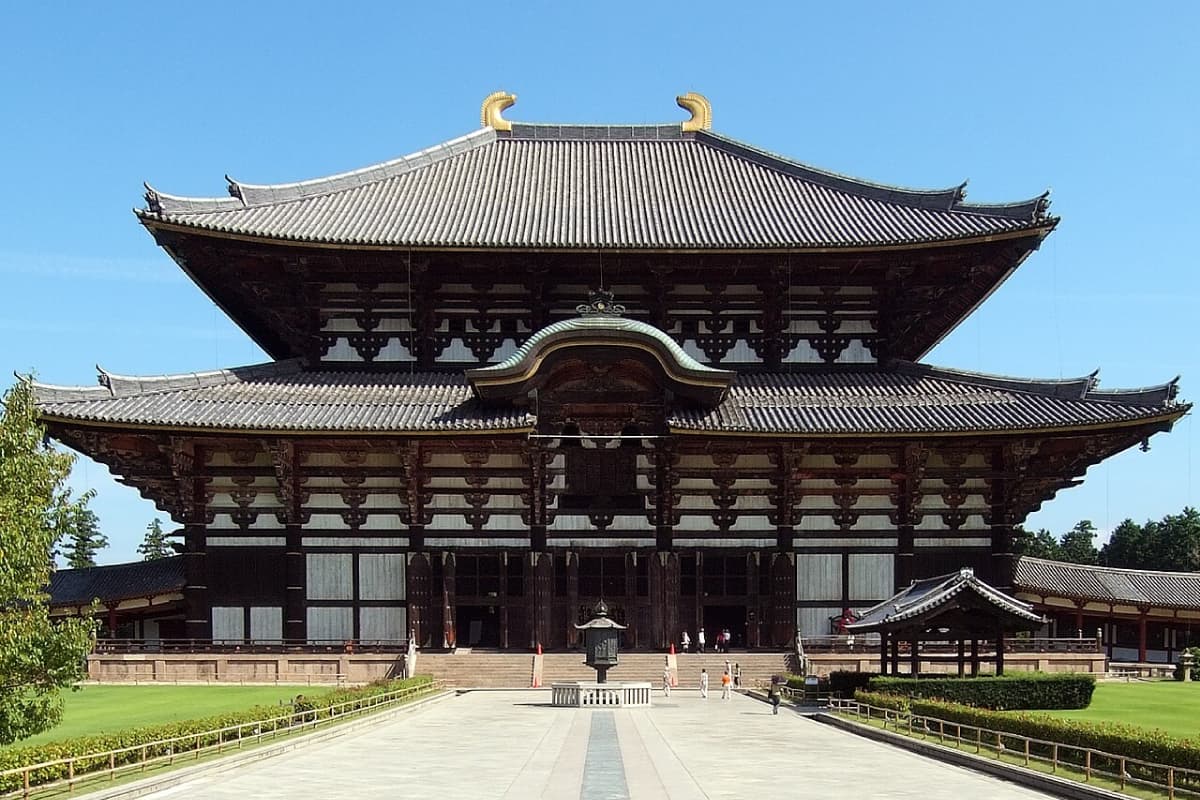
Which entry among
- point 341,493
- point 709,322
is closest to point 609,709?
point 341,493

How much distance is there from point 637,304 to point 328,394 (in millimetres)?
12527

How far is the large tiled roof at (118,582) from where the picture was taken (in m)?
43.2

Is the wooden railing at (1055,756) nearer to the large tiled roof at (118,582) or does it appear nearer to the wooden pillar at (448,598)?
the wooden pillar at (448,598)

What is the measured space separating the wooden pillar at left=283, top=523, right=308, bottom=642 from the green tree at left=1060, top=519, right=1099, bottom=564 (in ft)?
282

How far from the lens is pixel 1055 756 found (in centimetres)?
1942


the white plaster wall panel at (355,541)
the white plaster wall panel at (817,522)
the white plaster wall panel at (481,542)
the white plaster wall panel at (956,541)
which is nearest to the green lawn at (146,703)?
the white plaster wall panel at (355,541)

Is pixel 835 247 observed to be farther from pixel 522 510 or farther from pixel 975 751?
pixel 975 751

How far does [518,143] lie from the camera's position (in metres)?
55.3

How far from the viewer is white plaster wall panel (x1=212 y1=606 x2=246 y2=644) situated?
41438mm

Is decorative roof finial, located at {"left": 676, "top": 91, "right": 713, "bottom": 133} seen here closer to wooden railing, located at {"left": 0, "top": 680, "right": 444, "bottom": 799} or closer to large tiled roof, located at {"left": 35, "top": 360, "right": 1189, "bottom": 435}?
large tiled roof, located at {"left": 35, "top": 360, "right": 1189, "bottom": 435}

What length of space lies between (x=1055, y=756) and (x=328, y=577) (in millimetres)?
28561

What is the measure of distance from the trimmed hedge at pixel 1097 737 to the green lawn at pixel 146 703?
17.4 meters

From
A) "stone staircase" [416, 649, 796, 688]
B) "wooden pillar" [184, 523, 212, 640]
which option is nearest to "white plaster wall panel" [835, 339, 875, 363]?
"stone staircase" [416, 649, 796, 688]

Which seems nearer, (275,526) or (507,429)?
(507,429)
